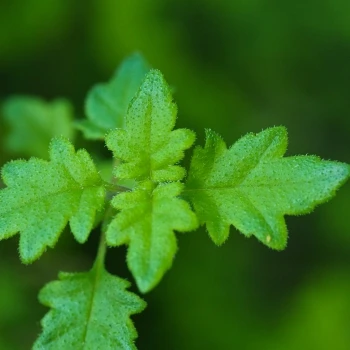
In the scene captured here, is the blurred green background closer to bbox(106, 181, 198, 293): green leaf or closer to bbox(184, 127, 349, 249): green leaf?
bbox(184, 127, 349, 249): green leaf

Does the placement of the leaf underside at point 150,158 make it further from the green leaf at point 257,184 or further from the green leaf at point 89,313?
the green leaf at point 89,313

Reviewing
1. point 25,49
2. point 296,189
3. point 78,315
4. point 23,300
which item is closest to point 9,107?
point 25,49

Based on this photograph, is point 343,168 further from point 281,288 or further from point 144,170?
point 281,288

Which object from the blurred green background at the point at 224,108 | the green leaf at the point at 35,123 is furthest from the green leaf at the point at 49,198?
the blurred green background at the point at 224,108

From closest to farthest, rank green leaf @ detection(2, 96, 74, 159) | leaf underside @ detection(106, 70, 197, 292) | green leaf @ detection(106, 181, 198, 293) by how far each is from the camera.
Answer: green leaf @ detection(106, 181, 198, 293), leaf underside @ detection(106, 70, 197, 292), green leaf @ detection(2, 96, 74, 159)

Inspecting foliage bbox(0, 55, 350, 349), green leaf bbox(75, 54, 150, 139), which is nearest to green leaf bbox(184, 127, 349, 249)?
foliage bbox(0, 55, 350, 349)

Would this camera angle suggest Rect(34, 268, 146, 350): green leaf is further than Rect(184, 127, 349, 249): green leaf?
Yes

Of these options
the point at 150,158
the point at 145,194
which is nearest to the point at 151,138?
the point at 150,158

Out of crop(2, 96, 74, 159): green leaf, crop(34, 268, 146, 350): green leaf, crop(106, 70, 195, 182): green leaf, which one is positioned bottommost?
crop(34, 268, 146, 350): green leaf
